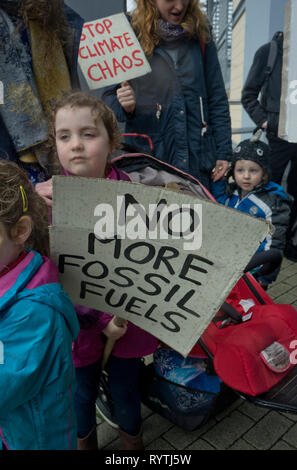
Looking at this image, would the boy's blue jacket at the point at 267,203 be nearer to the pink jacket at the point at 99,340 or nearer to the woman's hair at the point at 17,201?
the pink jacket at the point at 99,340

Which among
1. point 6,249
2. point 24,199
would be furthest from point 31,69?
point 6,249

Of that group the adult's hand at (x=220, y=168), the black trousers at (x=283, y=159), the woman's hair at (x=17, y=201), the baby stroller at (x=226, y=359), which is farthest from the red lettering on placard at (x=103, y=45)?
the black trousers at (x=283, y=159)

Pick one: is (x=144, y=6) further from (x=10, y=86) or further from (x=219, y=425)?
(x=219, y=425)

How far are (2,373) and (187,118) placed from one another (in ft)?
6.09

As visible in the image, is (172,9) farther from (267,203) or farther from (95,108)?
(267,203)

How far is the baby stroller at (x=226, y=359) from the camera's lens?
4.28 ft

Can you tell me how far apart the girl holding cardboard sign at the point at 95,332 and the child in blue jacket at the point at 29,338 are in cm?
27

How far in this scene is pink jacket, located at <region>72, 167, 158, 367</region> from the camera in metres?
1.45

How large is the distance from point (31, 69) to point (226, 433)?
202cm

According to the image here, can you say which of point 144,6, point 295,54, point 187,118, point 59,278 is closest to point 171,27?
point 144,6

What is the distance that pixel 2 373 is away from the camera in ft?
3.08

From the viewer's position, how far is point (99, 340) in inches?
60.6

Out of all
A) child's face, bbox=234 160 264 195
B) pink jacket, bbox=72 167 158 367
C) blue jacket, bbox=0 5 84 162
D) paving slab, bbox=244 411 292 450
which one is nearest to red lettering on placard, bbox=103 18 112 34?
blue jacket, bbox=0 5 84 162

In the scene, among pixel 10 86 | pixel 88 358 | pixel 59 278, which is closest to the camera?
pixel 59 278
